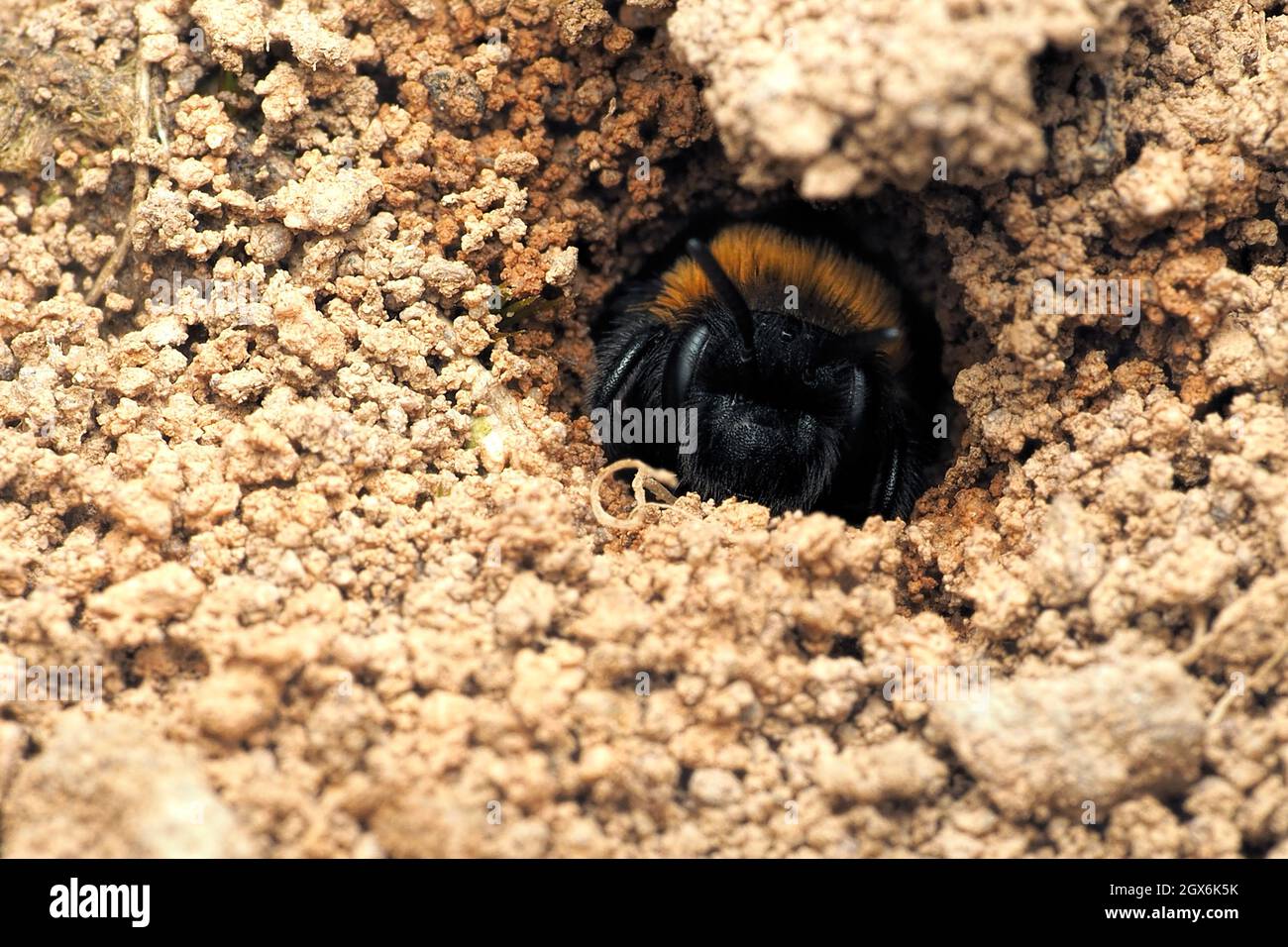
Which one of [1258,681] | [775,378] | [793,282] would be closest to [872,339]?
[775,378]

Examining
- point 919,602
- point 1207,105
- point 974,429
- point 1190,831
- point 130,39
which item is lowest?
point 1190,831

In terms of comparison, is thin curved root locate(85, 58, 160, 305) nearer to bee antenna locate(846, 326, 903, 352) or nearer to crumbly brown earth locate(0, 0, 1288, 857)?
crumbly brown earth locate(0, 0, 1288, 857)

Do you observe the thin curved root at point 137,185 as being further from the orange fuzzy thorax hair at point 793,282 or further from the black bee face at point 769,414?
the orange fuzzy thorax hair at point 793,282

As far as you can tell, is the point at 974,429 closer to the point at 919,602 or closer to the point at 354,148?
the point at 919,602

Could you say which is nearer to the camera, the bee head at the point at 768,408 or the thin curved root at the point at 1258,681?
the thin curved root at the point at 1258,681

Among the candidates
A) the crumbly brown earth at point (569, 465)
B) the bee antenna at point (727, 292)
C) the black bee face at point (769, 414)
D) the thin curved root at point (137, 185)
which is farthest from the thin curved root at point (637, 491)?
the thin curved root at point (137, 185)

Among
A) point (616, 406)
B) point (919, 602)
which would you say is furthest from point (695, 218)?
point (919, 602)
